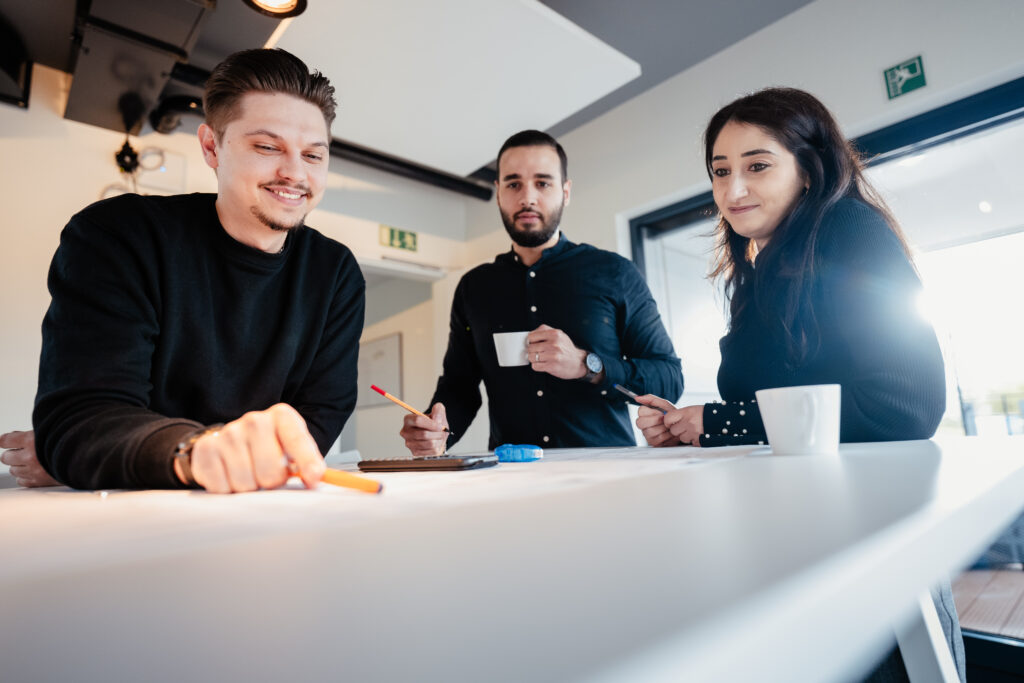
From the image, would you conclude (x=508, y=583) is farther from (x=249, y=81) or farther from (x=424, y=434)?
(x=249, y=81)

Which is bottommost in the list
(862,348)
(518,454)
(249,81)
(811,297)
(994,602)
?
(994,602)

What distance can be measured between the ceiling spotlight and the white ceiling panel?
13 centimetres

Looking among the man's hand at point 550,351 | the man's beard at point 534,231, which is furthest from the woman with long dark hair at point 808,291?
the man's beard at point 534,231

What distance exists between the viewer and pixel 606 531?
0.32 meters

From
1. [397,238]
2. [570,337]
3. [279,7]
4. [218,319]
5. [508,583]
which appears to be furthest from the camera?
[397,238]

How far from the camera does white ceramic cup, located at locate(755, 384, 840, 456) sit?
0.72m

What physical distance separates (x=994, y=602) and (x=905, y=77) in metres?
2.02

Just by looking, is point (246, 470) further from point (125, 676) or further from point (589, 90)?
point (589, 90)

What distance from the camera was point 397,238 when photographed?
13.4 ft

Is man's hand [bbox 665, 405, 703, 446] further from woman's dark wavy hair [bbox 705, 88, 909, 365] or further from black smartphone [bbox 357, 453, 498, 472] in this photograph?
black smartphone [bbox 357, 453, 498, 472]

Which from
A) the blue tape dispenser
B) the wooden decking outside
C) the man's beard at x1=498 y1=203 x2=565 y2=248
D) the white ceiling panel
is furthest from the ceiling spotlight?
the wooden decking outside

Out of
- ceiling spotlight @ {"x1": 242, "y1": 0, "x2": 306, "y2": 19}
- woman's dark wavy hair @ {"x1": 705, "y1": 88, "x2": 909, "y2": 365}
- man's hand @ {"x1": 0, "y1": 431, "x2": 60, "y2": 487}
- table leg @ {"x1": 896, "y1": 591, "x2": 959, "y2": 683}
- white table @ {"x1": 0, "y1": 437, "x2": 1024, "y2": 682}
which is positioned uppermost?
ceiling spotlight @ {"x1": 242, "y1": 0, "x2": 306, "y2": 19}

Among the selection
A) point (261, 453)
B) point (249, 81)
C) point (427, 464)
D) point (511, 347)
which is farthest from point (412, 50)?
point (261, 453)

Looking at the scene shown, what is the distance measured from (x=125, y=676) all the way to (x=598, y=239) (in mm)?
3526
